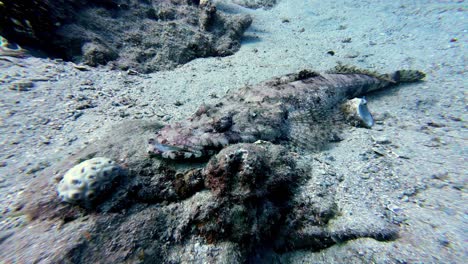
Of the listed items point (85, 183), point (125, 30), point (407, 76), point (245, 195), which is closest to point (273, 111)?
point (245, 195)

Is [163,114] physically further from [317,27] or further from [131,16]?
[317,27]

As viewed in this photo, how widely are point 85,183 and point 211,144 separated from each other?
132cm

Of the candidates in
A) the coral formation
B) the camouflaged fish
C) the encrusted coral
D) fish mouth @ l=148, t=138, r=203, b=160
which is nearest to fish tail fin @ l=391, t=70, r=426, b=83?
the camouflaged fish

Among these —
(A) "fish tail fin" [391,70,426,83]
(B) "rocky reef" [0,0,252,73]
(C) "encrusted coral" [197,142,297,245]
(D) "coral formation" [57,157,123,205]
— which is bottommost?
(C) "encrusted coral" [197,142,297,245]

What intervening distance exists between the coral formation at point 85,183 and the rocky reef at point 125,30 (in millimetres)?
3667

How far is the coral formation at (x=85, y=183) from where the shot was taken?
1913mm

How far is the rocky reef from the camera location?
14.5 ft

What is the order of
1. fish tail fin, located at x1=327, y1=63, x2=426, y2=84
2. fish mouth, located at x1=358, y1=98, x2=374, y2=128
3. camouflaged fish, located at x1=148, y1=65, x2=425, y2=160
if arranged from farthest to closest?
fish tail fin, located at x1=327, y1=63, x2=426, y2=84 → fish mouth, located at x1=358, y1=98, x2=374, y2=128 → camouflaged fish, located at x1=148, y1=65, x2=425, y2=160

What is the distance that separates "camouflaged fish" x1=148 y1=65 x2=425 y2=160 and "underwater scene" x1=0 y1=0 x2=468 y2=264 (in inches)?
1.1

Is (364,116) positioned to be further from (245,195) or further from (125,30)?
(125,30)

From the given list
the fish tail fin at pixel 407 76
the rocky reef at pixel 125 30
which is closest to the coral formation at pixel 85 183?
the rocky reef at pixel 125 30

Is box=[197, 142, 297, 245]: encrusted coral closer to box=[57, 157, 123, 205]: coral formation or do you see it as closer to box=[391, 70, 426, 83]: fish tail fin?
box=[57, 157, 123, 205]: coral formation

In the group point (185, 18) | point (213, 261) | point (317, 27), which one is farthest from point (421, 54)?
point (213, 261)

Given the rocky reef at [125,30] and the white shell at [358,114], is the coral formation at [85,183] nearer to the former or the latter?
the rocky reef at [125,30]
